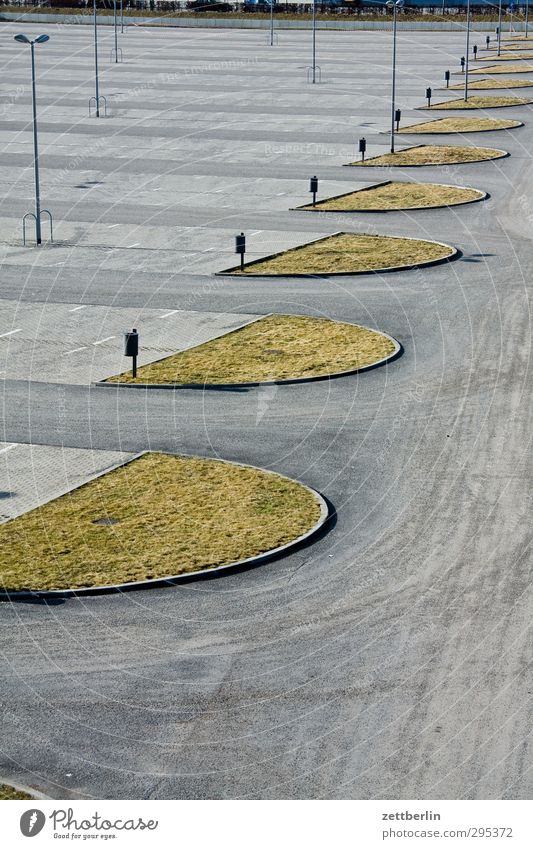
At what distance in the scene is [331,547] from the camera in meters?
25.8

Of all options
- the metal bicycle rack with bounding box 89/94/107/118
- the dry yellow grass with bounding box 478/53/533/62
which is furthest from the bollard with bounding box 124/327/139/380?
the dry yellow grass with bounding box 478/53/533/62

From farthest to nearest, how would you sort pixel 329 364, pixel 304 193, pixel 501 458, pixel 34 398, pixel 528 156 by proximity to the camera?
pixel 528 156, pixel 304 193, pixel 329 364, pixel 34 398, pixel 501 458

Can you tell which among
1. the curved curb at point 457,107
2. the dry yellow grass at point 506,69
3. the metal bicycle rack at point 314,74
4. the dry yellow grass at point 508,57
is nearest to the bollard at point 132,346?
the curved curb at point 457,107

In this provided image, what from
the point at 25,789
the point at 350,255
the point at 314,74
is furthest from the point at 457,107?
the point at 25,789

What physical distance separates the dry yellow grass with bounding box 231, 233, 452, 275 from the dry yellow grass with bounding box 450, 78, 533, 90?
48.2 metres

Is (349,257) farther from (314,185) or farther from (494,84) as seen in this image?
(494,84)

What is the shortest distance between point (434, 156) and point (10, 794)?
183 feet

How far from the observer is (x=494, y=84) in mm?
98312

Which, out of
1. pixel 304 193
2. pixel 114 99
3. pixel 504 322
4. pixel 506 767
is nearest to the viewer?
pixel 506 767

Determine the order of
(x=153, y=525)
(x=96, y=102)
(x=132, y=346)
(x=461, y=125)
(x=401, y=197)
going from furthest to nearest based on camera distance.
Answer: (x=96, y=102), (x=461, y=125), (x=401, y=197), (x=132, y=346), (x=153, y=525)

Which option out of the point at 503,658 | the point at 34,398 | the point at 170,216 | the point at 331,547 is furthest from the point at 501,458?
the point at 170,216

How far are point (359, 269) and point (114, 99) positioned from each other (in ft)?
167

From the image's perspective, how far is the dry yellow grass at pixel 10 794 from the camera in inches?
695

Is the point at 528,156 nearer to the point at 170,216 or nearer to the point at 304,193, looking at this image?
the point at 304,193
